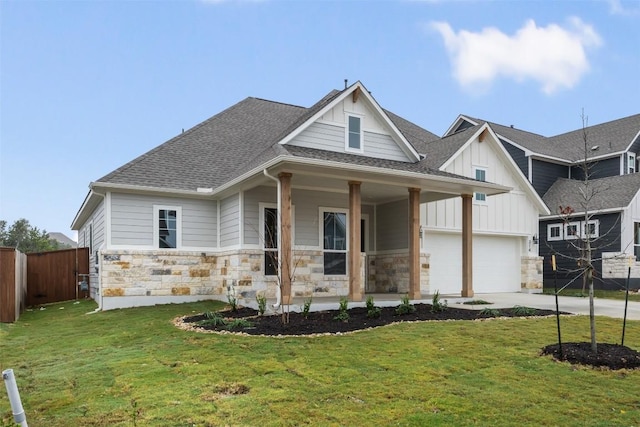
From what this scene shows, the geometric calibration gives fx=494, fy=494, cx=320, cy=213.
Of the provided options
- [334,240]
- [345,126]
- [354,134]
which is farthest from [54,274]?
[354,134]

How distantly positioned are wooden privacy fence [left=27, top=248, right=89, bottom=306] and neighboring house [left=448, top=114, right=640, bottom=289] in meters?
17.8

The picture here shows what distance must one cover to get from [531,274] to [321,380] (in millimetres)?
14620

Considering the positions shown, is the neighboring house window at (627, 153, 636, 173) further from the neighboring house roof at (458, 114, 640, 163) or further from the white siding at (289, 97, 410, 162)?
the white siding at (289, 97, 410, 162)

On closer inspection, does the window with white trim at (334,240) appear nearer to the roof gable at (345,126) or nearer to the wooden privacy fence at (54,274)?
the roof gable at (345,126)

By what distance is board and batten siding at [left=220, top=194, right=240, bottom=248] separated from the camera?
1297 centimetres

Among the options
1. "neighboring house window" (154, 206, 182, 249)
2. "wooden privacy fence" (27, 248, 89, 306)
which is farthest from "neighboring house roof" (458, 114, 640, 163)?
"wooden privacy fence" (27, 248, 89, 306)

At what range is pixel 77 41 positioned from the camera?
48.4 ft

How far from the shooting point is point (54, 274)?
1725 cm

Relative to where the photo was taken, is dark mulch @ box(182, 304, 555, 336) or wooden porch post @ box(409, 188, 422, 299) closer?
dark mulch @ box(182, 304, 555, 336)

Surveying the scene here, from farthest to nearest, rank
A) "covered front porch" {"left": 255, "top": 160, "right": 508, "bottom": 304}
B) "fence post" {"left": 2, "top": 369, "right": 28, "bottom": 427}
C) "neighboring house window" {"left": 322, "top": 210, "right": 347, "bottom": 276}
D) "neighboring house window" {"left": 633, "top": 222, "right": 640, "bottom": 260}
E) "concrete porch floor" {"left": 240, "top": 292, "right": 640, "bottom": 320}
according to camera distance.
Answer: "neighboring house window" {"left": 633, "top": 222, "right": 640, "bottom": 260}
"neighboring house window" {"left": 322, "top": 210, "right": 347, "bottom": 276}
"concrete porch floor" {"left": 240, "top": 292, "right": 640, "bottom": 320}
"covered front porch" {"left": 255, "top": 160, "right": 508, "bottom": 304}
"fence post" {"left": 2, "top": 369, "right": 28, "bottom": 427}

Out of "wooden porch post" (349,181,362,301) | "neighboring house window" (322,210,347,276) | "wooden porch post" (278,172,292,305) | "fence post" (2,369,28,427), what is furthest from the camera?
"neighboring house window" (322,210,347,276)

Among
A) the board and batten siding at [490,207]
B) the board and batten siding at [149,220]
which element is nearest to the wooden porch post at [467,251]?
the board and batten siding at [490,207]

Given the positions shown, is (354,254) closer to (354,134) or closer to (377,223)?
(354,134)

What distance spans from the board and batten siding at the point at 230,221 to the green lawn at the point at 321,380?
14.4 feet
